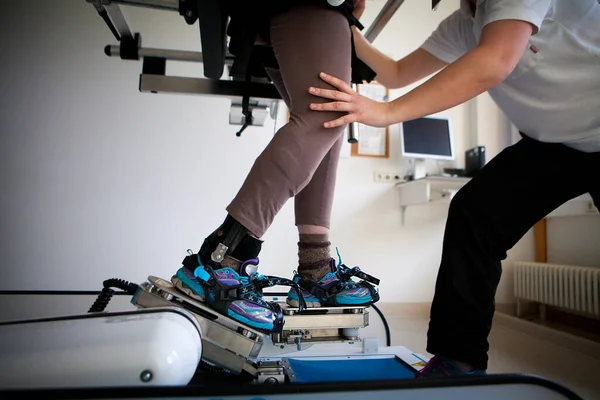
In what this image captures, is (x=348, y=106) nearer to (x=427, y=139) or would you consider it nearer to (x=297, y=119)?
(x=297, y=119)

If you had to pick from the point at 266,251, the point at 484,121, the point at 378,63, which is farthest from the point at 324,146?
the point at 484,121

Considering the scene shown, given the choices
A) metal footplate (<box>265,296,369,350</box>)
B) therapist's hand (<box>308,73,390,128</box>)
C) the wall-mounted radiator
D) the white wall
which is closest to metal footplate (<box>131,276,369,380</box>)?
metal footplate (<box>265,296,369,350</box>)

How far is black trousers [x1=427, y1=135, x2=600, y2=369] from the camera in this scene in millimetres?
920

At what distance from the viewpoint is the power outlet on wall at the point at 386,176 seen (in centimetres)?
270

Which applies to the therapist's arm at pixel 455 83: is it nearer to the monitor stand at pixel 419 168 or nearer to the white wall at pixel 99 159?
the white wall at pixel 99 159

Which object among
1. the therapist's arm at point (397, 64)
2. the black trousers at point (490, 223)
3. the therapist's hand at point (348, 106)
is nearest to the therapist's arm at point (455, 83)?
the therapist's hand at point (348, 106)

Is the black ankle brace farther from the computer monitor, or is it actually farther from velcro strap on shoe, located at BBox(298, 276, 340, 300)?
the computer monitor

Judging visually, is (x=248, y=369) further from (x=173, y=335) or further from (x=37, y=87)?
(x=37, y=87)

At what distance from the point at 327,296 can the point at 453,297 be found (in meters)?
0.33

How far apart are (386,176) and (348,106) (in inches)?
81.6

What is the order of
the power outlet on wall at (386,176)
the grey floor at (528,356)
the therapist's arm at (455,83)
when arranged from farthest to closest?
1. the power outlet on wall at (386,176)
2. the grey floor at (528,356)
3. the therapist's arm at (455,83)

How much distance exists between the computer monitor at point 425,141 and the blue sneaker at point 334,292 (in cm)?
177

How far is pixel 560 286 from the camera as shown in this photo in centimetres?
229

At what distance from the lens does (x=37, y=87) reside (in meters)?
2.25
